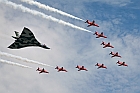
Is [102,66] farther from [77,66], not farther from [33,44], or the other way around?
[33,44]

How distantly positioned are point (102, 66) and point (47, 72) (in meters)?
20.2

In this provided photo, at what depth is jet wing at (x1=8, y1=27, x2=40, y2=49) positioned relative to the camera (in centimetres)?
12938

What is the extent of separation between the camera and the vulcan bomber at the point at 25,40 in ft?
424

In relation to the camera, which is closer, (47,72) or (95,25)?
(95,25)

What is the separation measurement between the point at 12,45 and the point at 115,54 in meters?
38.8

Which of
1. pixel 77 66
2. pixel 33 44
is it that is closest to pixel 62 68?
pixel 77 66

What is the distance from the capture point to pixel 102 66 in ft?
433

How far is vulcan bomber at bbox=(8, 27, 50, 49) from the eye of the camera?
424 ft

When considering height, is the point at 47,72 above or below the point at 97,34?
below

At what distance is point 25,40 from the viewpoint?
435 ft

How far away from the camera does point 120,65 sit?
434 feet

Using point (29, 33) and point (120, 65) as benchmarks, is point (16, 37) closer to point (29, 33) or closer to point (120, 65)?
point (29, 33)

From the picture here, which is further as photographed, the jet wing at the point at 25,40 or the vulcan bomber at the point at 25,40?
the jet wing at the point at 25,40

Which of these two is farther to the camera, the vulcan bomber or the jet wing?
the jet wing
